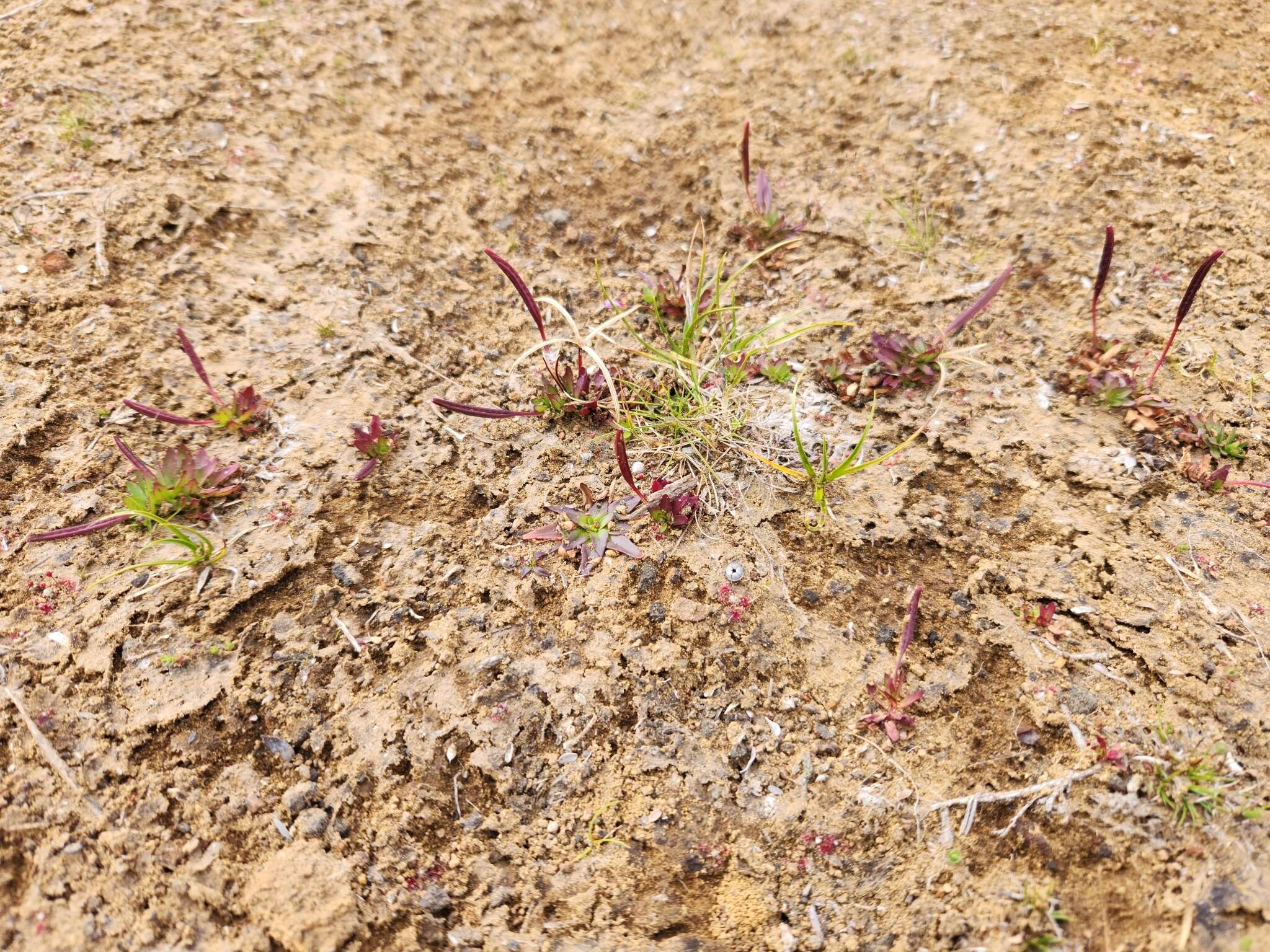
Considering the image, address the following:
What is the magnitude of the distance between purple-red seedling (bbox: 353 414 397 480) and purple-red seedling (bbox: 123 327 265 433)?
0.37 m

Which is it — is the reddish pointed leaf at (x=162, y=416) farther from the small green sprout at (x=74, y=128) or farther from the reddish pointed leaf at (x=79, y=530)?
the small green sprout at (x=74, y=128)

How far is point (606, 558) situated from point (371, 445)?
3.05 ft

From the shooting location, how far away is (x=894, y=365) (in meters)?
2.83

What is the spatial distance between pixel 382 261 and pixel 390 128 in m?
0.93

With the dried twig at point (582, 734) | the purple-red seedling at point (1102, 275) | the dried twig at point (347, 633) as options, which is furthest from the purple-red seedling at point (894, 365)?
the dried twig at point (347, 633)

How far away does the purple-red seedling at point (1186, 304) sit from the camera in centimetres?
235

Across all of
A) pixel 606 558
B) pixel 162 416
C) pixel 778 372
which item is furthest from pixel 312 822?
pixel 778 372

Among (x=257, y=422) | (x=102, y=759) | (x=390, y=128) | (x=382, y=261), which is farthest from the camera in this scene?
(x=390, y=128)

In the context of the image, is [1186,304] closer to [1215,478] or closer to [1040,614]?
[1215,478]

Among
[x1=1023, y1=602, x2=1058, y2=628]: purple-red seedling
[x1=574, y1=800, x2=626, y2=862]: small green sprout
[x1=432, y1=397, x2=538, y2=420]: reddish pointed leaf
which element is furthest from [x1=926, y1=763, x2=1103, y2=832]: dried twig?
[x1=432, y1=397, x2=538, y2=420]: reddish pointed leaf

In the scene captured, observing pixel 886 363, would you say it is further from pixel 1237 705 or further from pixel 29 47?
pixel 29 47

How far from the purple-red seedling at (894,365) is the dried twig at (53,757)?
8.85 feet

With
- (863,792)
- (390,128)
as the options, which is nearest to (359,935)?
(863,792)

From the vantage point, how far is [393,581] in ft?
8.04
